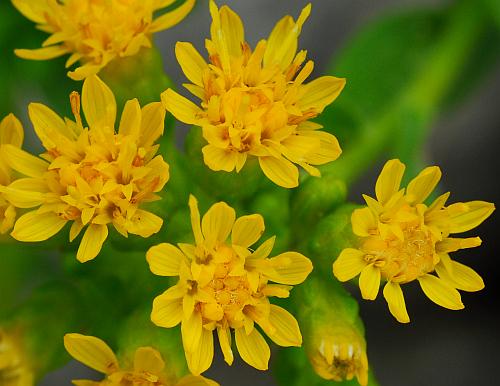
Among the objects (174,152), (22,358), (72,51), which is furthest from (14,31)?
(22,358)

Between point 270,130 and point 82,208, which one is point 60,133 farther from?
point 270,130

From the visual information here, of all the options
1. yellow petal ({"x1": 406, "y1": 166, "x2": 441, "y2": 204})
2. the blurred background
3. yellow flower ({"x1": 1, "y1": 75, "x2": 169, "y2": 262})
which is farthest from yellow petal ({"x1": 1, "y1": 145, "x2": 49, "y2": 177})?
the blurred background

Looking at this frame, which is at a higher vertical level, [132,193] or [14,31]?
[132,193]

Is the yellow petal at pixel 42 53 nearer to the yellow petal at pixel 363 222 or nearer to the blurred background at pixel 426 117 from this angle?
the yellow petal at pixel 363 222

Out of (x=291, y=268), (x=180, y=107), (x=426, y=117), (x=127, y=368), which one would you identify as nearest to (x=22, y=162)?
(x=180, y=107)

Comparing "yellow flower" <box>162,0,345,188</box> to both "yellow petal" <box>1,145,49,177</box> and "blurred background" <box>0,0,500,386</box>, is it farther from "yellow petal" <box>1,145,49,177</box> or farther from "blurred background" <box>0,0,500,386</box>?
"blurred background" <box>0,0,500,386</box>

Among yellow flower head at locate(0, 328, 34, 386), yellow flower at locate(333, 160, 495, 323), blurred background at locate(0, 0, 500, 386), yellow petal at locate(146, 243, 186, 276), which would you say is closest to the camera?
Answer: yellow petal at locate(146, 243, 186, 276)
